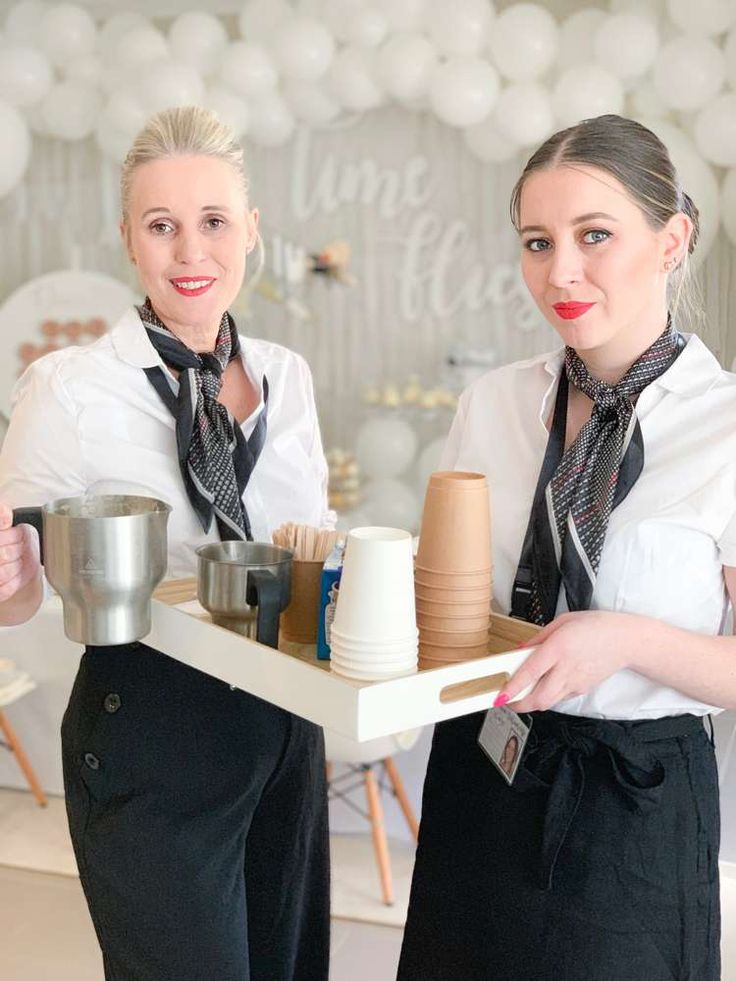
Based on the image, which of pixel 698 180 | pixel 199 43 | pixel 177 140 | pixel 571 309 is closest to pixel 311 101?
pixel 199 43

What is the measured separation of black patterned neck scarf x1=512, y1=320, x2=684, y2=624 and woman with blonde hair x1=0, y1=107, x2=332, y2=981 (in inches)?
17.0

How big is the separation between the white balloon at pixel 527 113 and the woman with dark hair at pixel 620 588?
1656mm

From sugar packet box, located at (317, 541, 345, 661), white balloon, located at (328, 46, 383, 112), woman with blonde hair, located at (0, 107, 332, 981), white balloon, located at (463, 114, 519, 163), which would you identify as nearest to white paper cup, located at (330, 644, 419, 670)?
sugar packet box, located at (317, 541, 345, 661)

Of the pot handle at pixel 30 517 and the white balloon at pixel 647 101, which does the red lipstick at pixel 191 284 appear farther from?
the white balloon at pixel 647 101

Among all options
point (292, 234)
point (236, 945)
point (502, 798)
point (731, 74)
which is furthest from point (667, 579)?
point (292, 234)

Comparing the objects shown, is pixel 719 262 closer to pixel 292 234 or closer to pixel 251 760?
pixel 292 234

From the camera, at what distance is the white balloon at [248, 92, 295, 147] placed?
322 centimetres

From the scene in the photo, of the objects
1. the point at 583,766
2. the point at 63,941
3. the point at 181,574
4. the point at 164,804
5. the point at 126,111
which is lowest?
the point at 63,941

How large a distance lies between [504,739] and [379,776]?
202 centimetres

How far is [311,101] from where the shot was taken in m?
3.21

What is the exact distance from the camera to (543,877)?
135 cm

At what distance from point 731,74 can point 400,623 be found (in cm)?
221

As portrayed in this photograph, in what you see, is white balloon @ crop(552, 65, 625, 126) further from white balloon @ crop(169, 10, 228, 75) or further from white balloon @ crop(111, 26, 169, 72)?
white balloon @ crop(111, 26, 169, 72)

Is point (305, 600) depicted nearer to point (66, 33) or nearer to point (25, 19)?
point (66, 33)
